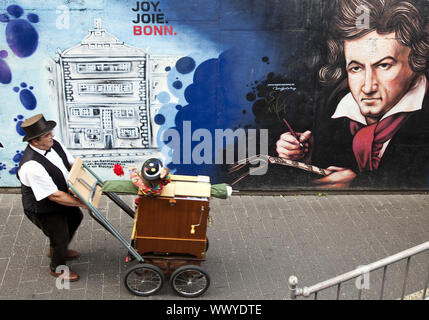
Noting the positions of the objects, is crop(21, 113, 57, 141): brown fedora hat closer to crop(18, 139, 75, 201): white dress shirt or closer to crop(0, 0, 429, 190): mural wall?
crop(18, 139, 75, 201): white dress shirt

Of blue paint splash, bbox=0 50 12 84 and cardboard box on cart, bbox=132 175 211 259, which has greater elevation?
blue paint splash, bbox=0 50 12 84

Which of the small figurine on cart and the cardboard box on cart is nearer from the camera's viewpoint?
the small figurine on cart

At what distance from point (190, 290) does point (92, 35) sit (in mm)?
3791

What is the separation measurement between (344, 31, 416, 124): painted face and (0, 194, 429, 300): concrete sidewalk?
4.86 feet

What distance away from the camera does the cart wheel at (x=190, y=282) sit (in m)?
5.27

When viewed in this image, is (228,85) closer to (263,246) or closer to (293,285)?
(263,246)

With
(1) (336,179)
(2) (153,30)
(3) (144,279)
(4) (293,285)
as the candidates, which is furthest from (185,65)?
(4) (293,285)

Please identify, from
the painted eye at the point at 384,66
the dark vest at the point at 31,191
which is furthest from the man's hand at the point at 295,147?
the dark vest at the point at 31,191

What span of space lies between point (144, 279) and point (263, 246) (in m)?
1.74

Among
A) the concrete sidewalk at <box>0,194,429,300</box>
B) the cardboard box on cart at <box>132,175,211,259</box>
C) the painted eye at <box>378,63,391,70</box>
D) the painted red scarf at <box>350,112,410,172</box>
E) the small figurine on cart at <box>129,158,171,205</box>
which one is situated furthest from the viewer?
the painted red scarf at <box>350,112,410,172</box>

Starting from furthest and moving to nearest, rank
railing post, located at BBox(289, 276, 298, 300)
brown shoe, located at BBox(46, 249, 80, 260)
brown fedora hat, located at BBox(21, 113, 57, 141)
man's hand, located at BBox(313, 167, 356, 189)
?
man's hand, located at BBox(313, 167, 356, 189), brown shoe, located at BBox(46, 249, 80, 260), brown fedora hat, located at BBox(21, 113, 57, 141), railing post, located at BBox(289, 276, 298, 300)

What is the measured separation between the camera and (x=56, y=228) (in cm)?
543

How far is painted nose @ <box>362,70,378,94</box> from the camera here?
289 inches

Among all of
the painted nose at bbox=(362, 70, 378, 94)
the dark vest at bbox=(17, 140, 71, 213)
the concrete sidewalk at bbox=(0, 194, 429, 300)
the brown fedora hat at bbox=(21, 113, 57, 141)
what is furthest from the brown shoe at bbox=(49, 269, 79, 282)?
the painted nose at bbox=(362, 70, 378, 94)
